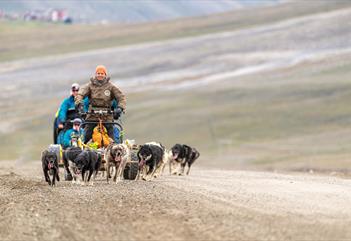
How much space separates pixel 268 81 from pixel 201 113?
962 cm

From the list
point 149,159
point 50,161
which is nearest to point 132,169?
point 149,159

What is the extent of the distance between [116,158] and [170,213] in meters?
5.22

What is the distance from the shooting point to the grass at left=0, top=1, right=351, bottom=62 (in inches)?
4377

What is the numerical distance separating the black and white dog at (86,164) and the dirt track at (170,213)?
43cm

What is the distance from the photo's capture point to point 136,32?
122 metres

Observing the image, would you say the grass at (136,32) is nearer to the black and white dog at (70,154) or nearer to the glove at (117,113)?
the glove at (117,113)

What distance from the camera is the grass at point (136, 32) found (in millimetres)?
111188

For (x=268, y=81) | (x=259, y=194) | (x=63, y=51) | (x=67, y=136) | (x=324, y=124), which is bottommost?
(x=259, y=194)

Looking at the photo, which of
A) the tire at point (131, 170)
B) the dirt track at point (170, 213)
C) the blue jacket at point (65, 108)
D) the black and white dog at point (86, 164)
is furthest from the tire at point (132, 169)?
the blue jacket at point (65, 108)

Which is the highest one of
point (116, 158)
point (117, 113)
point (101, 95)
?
point (101, 95)

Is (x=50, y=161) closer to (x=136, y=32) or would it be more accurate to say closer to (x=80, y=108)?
(x=80, y=108)

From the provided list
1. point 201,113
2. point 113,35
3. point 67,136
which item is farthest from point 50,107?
point 113,35

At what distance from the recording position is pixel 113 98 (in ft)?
66.9

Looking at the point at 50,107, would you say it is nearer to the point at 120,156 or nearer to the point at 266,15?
the point at 120,156
